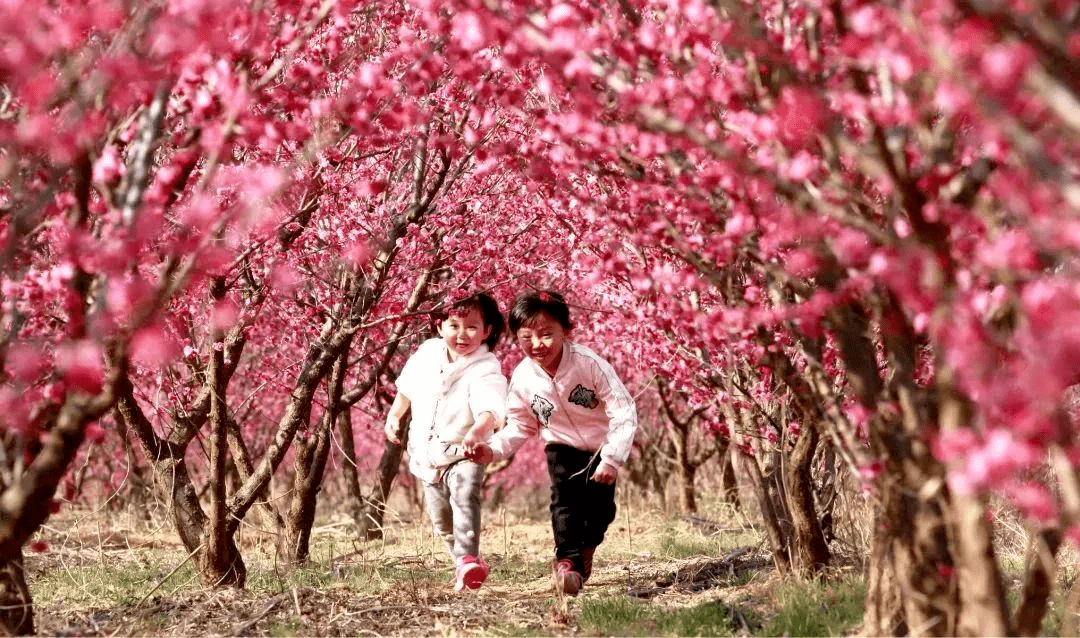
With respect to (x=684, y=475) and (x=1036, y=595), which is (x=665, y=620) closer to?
(x=1036, y=595)

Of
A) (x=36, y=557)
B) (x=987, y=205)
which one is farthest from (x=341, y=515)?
(x=987, y=205)

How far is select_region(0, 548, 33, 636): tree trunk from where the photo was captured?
15.2 feet

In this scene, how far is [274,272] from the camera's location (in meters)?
7.28

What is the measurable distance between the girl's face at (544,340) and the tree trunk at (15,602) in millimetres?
3036

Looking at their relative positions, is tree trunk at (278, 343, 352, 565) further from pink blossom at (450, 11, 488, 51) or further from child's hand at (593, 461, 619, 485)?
Result: pink blossom at (450, 11, 488, 51)

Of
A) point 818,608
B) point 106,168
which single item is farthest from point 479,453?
point 106,168

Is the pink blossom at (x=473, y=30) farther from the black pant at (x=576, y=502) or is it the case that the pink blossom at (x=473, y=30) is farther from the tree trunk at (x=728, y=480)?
the tree trunk at (x=728, y=480)

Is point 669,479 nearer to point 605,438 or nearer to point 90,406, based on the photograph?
point 605,438

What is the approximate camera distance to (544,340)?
262 inches

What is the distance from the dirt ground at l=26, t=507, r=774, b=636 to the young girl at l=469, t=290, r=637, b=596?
422 mm

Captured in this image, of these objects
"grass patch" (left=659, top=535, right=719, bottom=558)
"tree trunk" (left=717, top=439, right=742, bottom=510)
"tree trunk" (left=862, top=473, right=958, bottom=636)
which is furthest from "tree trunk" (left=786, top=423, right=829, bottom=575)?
"tree trunk" (left=717, top=439, right=742, bottom=510)

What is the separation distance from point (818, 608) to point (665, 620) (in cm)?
70

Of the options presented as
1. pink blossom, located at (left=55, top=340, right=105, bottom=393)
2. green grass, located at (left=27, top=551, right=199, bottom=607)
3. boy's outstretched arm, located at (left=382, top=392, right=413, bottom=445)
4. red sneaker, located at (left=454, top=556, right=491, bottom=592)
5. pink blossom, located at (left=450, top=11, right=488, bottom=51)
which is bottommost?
red sneaker, located at (left=454, top=556, right=491, bottom=592)

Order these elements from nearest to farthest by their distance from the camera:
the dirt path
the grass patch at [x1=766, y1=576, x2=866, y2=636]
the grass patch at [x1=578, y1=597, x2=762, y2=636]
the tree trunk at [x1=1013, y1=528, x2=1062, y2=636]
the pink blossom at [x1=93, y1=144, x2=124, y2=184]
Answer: the tree trunk at [x1=1013, y1=528, x2=1062, y2=636]
the pink blossom at [x1=93, y1=144, x2=124, y2=184]
the grass patch at [x1=766, y1=576, x2=866, y2=636]
the grass patch at [x1=578, y1=597, x2=762, y2=636]
the dirt path
